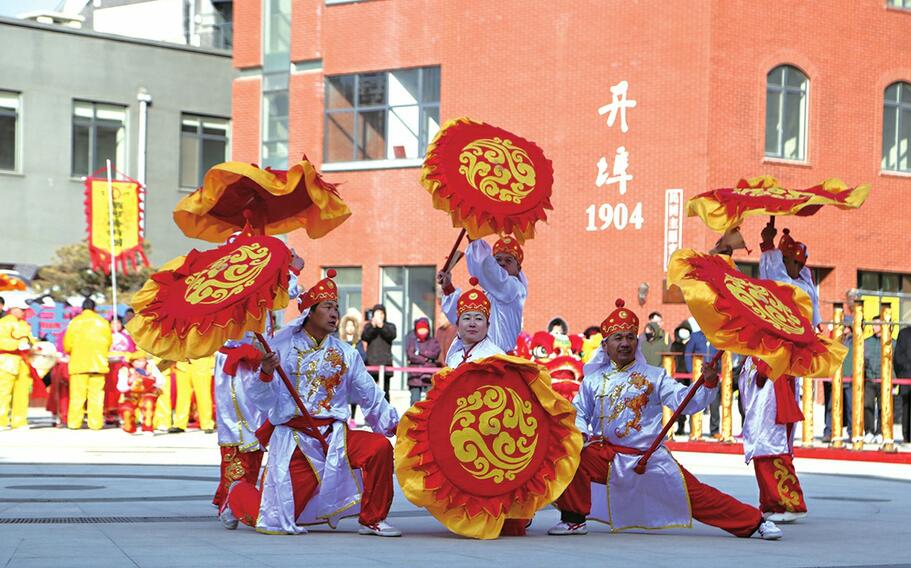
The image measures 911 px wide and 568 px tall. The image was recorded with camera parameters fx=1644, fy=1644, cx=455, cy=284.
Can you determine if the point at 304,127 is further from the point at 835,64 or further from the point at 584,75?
the point at 835,64

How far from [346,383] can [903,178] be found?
24.2 m

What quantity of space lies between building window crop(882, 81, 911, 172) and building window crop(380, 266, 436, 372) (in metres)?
9.38

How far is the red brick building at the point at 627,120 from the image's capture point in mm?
30344

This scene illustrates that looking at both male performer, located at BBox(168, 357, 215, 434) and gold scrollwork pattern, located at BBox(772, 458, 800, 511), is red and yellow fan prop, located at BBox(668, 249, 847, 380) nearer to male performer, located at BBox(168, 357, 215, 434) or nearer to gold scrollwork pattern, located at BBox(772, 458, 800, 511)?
gold scrollwork pattern, located at BBox(772, 458, 800, 511)

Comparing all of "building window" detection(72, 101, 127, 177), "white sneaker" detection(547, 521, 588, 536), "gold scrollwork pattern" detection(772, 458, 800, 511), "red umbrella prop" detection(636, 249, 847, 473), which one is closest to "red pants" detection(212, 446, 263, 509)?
"white sneaker" detection(547, 521, 588, 536)

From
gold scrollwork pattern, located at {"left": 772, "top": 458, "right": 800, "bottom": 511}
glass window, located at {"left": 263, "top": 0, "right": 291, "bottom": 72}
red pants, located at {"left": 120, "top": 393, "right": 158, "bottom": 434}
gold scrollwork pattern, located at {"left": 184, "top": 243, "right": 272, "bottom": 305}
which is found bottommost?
red pants, located at {"left": 120, "top": 393, "right": 158, "bottom": 434}

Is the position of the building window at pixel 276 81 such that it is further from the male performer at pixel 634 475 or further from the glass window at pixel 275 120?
the male performer at pixel 634 475

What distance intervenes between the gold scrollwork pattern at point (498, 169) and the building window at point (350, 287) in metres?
24.2

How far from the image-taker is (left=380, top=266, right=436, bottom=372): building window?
33969 mm

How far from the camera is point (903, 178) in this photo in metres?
32.2

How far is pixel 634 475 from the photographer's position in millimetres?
9938

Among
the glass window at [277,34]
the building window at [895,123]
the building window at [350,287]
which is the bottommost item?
the building window at [350,287]

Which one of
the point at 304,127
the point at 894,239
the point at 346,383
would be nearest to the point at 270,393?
the point at 346,383

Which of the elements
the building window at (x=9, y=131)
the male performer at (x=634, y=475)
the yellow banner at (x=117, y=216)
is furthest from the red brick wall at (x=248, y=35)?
the male performer at (x=634, y=475)
